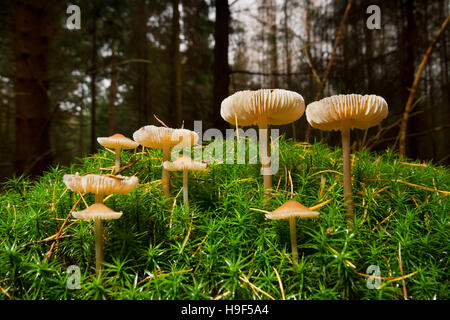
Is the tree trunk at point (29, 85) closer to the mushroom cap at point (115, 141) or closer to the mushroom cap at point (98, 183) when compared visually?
the mushroom cap at point (115, 141)

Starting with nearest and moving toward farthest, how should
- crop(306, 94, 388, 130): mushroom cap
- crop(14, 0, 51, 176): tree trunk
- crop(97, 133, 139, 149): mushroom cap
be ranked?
crop(306, 94, 388, 130): mushroom cap
crop(97, 133, 139, 149): mushroom cap
crop(14, 0, 51, 176): tree trunk

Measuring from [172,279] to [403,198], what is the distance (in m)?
1.45

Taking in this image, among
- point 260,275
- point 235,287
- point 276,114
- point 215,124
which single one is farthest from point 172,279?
point 215,124

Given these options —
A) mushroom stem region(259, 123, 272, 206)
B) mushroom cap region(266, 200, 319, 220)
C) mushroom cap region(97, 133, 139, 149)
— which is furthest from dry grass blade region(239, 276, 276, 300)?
mushroom cap region(97, 133, 139, 149)

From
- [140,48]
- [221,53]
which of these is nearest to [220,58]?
[221,53]

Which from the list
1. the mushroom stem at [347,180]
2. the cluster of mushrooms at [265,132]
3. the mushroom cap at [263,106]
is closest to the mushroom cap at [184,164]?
the cluster of mushrooms at [265,132]

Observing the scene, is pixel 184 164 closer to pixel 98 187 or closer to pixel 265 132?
pixel 98 187

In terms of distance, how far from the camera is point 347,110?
1.35 m

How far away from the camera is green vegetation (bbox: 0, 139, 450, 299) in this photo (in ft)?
3.64

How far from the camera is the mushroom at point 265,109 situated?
1.38 metres

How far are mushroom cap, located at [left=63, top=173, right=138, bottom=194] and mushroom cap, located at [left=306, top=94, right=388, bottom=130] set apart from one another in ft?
3.47

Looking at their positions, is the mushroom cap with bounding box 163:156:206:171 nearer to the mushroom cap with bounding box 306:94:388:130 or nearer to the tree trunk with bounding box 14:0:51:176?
the mushroom cap with bounding box 306:94:388:130

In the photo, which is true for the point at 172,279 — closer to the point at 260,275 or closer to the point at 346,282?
the point at 260,275
